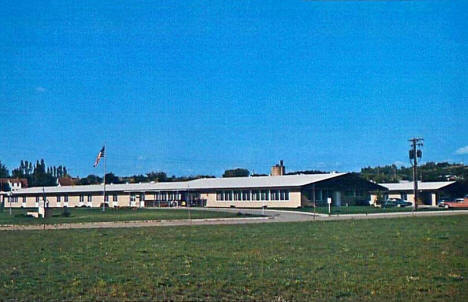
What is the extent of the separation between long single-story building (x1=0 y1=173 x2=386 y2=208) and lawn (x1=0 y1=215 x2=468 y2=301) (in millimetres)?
50696

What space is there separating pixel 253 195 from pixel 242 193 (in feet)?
6.57

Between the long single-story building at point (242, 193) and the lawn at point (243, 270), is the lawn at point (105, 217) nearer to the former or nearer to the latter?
the long single-story building at point (242, 193)

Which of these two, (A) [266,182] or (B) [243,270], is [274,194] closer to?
(A) [266,182]

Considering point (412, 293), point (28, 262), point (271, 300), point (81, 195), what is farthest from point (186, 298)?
point (81, 195)

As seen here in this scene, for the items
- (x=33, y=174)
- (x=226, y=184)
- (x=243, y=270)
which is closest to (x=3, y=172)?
(x=33, y=174)

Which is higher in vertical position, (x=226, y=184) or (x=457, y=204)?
(x=226, y=184)

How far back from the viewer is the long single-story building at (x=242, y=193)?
7262cm

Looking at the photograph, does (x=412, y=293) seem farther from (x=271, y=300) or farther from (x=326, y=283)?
(x=271, y=300)

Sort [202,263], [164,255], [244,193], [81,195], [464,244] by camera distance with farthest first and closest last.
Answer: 1. [81,195]
2. [244,193]
3. [464,244]
4. [164,255]
5. [202,263]

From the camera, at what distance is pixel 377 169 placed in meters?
157

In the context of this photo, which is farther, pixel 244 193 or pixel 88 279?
pixel 244 193

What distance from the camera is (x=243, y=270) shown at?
13938 millimetres

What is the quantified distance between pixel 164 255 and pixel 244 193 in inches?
2385

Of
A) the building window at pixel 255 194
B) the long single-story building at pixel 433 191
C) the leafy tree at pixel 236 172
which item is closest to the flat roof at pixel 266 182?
the building window at pixel 255 194
